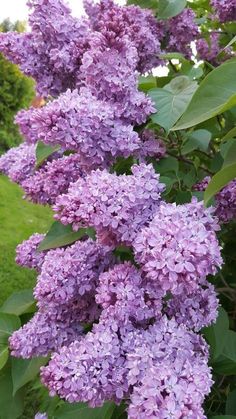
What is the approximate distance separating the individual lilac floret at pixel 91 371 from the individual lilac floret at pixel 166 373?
27 mm

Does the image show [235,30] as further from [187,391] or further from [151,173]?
[187,391]

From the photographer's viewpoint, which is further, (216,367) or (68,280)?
(216,367)

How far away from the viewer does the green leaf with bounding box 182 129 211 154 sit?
1619 millimetres

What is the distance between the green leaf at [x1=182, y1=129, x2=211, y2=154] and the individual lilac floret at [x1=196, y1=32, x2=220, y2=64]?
2.62ft

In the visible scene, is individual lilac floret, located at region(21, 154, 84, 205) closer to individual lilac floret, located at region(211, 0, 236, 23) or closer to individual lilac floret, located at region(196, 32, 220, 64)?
individual lilac floret, located at region(211, 0, 236, 23)

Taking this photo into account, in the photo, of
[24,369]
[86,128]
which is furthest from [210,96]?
[24,369]

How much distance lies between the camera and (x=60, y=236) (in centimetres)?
162

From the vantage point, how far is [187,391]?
100 centimetres

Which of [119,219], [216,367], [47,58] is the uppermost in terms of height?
[47,58]

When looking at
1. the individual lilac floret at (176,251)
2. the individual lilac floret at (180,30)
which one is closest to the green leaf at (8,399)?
the individual lilac floret at (176,251)

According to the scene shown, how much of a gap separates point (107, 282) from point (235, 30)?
61.7 inches

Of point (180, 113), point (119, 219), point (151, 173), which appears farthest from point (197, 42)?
point (119, 219)

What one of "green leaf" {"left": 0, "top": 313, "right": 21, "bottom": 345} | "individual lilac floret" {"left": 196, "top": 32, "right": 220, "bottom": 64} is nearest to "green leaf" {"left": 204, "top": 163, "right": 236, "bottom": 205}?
"green leaf" {"left": 0, "top": 313, "right": 21, "bottom": 345}

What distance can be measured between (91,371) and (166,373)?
0.46 ft
